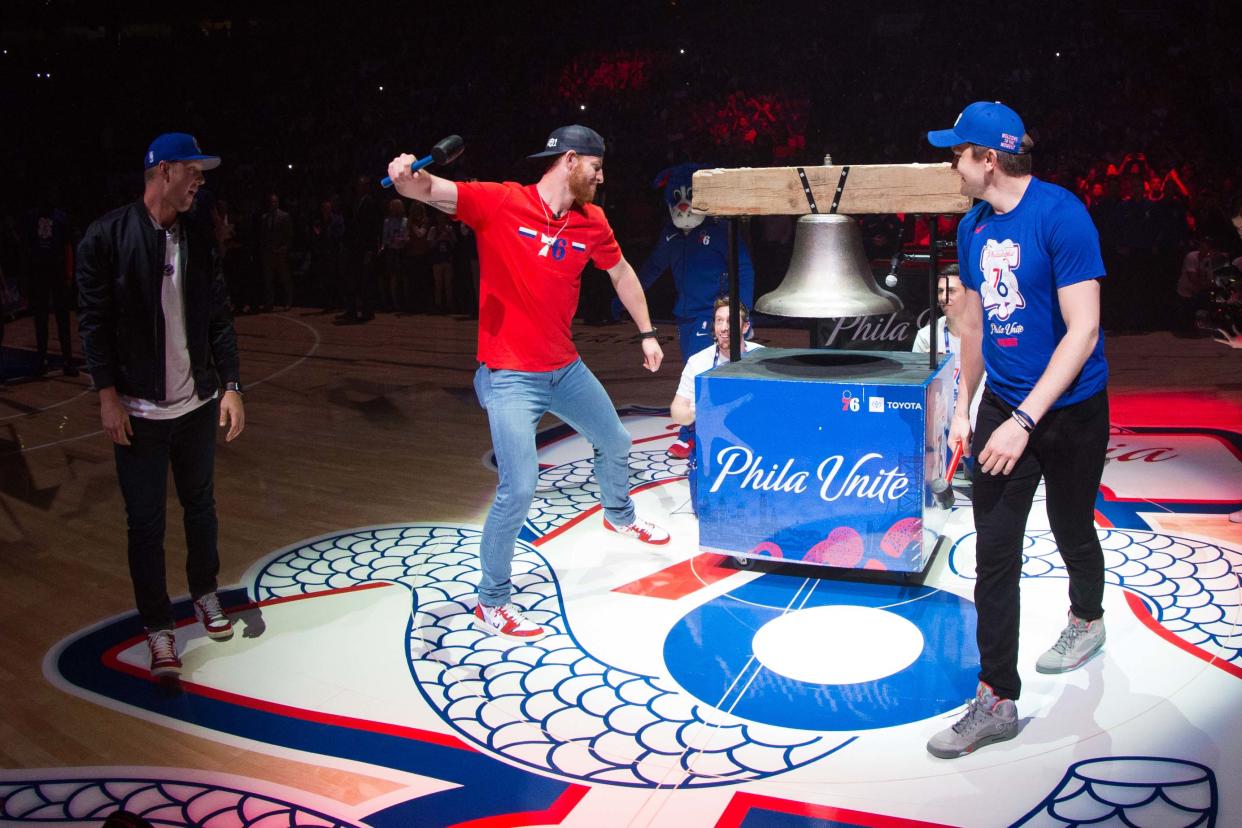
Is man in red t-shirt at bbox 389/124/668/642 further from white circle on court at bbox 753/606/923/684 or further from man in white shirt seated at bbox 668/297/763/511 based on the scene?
man in white shirt seated at bbox 668/297/763/511

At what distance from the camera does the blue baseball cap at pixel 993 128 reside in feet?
8.87

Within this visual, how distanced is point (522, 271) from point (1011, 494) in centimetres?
174

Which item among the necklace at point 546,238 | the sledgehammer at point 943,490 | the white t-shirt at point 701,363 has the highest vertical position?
the necklace at point 546,238

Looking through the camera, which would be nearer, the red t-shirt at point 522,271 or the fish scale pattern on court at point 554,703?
the fish scale pattern on court at point 554,703

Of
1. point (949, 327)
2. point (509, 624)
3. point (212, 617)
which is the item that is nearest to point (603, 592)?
point (509, 624)

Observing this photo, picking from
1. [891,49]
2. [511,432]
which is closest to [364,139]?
[891,49]

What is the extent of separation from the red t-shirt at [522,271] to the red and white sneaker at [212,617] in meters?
1.30

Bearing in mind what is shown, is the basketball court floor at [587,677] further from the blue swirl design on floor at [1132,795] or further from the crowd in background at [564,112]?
the crowd in background at [564,112]

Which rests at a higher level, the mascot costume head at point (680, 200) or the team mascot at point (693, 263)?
the mascot costume head at point (680, 200)

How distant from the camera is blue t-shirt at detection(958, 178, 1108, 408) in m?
2.62

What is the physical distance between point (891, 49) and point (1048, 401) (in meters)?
14.4

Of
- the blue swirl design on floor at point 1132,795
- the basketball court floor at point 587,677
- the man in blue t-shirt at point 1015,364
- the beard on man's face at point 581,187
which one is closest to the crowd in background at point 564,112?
the basketball court floor at point 587,677

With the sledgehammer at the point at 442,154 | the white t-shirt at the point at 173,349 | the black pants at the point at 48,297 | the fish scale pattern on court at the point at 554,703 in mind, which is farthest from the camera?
the black pants at the point at 48,297

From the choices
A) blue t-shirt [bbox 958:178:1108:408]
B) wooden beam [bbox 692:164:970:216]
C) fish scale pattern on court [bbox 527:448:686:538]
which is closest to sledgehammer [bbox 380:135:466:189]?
wooden beam [bbox 692:164:970:216]
